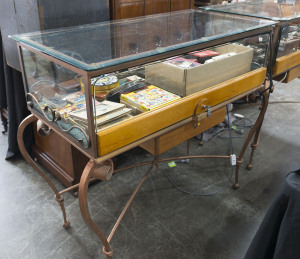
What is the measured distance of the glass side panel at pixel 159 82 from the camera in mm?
1461

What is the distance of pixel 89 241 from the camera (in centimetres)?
200

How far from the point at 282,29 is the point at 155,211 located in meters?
1.54

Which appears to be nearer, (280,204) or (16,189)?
(280,204)

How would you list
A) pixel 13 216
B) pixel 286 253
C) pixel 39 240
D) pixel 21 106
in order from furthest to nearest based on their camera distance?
pixel 21 106, pixel 13 216, pixel 39 240, pixel 286 253

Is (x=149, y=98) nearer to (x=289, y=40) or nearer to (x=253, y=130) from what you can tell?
(x=253, y=130)

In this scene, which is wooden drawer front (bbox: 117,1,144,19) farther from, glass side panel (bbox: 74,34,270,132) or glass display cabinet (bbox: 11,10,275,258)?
glass side panel (bbox: 74,34,270,132)

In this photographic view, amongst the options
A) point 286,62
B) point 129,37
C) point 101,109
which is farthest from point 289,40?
point 101,109

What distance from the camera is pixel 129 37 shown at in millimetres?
1679

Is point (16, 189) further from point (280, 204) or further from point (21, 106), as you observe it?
point (280, 204)

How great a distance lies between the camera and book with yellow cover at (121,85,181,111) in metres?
1.55

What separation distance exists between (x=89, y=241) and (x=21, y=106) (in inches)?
50.2

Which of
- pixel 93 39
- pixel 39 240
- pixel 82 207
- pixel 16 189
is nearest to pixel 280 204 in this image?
pixel 82 207

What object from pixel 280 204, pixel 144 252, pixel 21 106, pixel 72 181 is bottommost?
pixel 144 252

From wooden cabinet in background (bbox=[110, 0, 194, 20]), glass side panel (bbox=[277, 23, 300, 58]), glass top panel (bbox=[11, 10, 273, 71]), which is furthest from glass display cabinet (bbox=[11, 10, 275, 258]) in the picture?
wooden cabinet in background (bbox=[110, 0, 194, 20])
